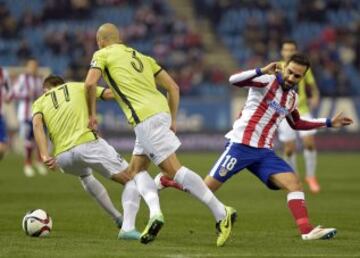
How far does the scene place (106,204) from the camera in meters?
11.4

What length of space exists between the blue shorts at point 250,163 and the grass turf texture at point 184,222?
653 mm

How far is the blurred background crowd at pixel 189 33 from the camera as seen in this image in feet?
109

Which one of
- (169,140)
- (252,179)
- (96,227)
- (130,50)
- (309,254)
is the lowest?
(252,179)

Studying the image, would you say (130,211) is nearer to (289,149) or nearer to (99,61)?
(99,61)

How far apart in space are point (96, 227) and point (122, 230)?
4.48 ft

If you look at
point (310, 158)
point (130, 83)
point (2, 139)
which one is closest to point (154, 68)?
point (130, 83)

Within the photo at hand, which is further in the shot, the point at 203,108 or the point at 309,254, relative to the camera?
the point at 203,108

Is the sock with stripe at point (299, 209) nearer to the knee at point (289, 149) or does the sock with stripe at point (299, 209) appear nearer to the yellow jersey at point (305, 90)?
the yellow jersey at point (305, 90)

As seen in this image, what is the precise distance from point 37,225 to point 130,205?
1015 millimetres

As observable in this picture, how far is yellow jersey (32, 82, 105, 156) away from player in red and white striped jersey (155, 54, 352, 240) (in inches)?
57.8

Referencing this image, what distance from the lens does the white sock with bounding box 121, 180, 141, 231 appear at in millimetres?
10805

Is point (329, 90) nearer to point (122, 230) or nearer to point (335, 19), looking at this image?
point (335, 19)

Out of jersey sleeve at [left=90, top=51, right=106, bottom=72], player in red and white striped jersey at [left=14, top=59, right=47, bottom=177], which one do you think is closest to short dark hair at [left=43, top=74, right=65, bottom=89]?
jersey sleeve at [left=90, top=51, right=106, bottom=72]

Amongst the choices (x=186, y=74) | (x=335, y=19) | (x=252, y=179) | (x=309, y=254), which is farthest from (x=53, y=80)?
(x=335, y=19)
